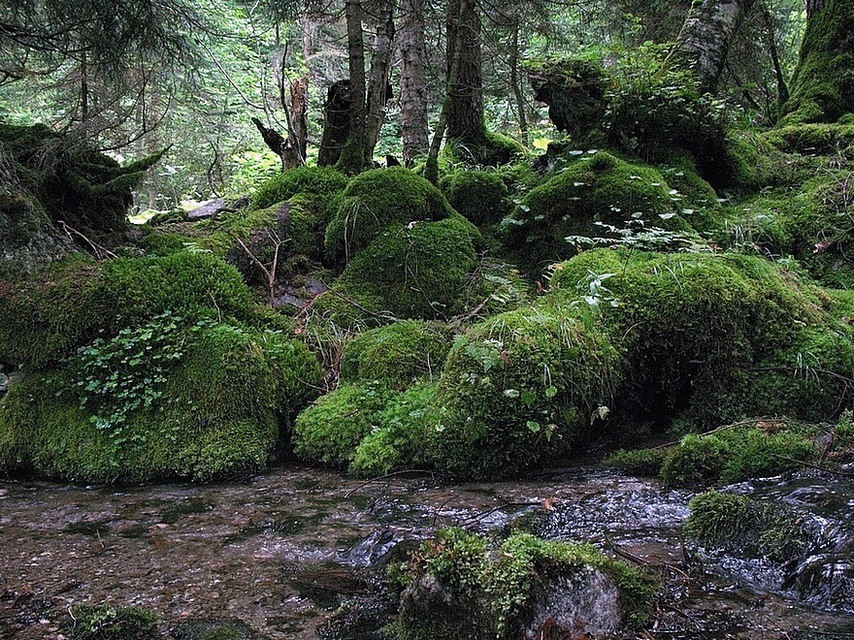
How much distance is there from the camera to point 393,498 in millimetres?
3516

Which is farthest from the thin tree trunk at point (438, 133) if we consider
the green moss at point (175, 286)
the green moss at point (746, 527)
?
the green moss at point (746, 527)

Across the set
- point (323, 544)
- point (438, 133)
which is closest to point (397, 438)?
point (323, 544)

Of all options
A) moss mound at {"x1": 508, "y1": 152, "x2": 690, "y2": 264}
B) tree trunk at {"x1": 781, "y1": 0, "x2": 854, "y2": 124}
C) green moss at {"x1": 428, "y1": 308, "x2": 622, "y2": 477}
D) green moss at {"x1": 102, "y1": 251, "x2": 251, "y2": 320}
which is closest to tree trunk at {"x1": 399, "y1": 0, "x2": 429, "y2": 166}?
moss mound at {"x1": 508, "y1": 152, "x2": 690, "y2": 264}

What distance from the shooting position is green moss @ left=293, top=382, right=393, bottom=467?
4.22 metres

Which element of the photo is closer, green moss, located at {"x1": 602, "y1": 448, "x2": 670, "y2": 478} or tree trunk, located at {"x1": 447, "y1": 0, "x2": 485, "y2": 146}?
green moss, located at {"x1": 602, "y1": 448, "x2": 670, "y2": 478}

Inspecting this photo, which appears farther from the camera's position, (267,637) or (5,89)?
(5,89)

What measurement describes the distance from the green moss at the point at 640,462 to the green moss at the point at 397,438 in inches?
46.8

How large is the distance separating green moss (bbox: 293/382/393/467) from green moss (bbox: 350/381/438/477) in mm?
80

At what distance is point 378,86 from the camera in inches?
314

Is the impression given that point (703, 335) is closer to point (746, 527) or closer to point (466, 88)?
point (746, 527)

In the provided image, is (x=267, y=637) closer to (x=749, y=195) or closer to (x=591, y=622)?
Answer: (x=591, y=622)

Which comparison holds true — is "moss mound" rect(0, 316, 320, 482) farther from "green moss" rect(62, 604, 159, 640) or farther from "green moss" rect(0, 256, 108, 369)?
"green moss" rect(62, 604, 159, 640)

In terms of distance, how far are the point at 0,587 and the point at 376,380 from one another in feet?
8.65

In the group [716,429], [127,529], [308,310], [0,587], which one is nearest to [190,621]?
[0,587]
